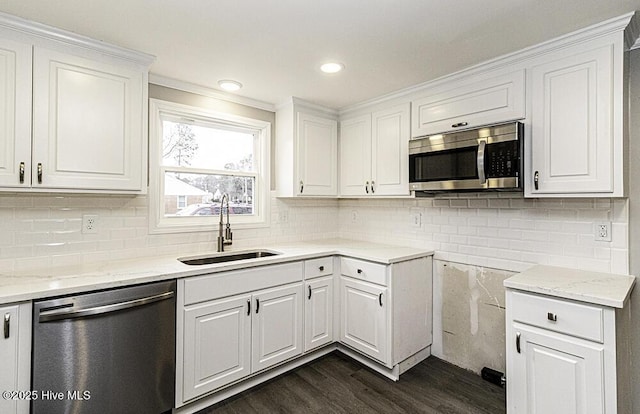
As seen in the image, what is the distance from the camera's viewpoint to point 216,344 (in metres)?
2.16

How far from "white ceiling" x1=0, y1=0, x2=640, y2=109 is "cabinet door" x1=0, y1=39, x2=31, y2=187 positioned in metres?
0.22

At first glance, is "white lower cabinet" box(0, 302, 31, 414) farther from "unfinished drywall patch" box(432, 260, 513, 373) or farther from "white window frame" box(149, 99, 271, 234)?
"unfinished drywall patch" box(432, 260, 513, 373)

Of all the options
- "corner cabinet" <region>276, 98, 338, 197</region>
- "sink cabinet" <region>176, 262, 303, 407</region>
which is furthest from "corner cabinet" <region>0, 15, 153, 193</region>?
"corner cabinet" <region>276, 98, 338, 197</region>

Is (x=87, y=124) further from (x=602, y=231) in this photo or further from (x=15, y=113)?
(x=602, y=231)

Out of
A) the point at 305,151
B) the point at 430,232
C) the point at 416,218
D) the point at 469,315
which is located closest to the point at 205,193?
the point at 305,151

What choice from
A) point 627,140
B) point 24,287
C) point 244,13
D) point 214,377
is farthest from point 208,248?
point 627,140

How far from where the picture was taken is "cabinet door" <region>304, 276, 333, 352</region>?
2678 millimetres

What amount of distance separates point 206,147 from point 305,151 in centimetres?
93

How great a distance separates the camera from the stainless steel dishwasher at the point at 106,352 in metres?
1.59

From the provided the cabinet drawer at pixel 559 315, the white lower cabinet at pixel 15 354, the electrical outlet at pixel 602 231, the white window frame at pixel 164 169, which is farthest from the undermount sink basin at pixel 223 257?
the electrical outlet at pixel 602 231

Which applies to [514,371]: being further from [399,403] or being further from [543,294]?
[399,403]

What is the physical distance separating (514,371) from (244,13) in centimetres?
245

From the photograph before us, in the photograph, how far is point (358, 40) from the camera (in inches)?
78.3

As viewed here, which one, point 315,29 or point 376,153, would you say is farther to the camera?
point 376,153
